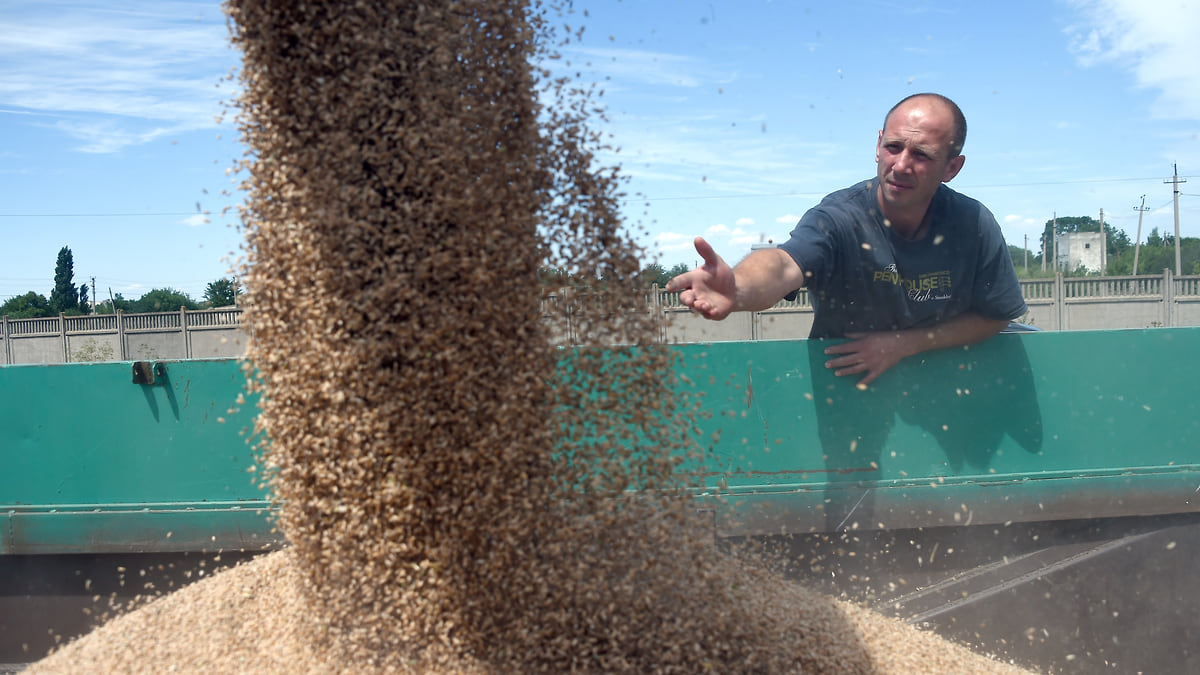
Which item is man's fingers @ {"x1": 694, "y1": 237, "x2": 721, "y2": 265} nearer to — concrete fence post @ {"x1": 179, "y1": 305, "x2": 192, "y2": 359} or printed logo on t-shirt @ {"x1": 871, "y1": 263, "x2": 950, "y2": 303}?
printed logo on t-shirt @ {"x1": 871, "y1": 263, "x2": 950, "y2": 303}

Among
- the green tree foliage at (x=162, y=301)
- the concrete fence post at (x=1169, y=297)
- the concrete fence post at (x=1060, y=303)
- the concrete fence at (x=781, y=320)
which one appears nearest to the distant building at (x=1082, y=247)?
the concrete fence at (x=781, y=320)

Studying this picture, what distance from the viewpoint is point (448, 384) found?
7.32 feet

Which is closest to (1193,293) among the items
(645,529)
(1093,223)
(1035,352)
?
(1035,352)

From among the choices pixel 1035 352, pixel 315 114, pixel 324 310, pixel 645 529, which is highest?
pixel 315 114

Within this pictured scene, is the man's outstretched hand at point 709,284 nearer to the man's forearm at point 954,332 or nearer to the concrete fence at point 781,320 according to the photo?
the man's forearm at point 954,332

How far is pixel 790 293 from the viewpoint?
3.33 meters

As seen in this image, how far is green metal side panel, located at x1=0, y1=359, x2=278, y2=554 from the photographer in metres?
3.35

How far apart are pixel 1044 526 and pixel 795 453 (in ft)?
3.59

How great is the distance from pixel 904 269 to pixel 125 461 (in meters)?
3.47

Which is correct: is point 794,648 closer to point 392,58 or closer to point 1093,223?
point 392,58

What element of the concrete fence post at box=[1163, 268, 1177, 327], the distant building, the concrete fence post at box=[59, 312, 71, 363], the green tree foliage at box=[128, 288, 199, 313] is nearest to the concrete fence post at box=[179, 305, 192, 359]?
the concrete fence post at box=[59, 312, 71, 363]

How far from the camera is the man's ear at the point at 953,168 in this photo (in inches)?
140

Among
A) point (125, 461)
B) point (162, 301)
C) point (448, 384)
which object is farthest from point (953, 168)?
point (162, 301)

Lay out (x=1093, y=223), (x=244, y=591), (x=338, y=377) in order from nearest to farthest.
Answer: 1. (x=338, y=377)
2. (x=244, y=591)
3. (x=1093, y=223)
